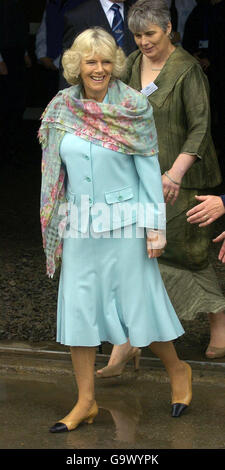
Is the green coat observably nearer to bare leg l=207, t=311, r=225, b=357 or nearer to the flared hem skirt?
bare leg l=207, t=311, r=225, b=357

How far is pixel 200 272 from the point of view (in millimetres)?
5973

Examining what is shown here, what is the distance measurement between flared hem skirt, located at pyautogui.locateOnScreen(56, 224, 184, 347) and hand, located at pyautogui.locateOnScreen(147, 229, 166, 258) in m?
0.05

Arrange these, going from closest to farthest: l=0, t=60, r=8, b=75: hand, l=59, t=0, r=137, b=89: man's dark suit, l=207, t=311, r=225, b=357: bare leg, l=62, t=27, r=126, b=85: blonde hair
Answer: l=62, t=27, r=126, b=85: blonde hair < l=207, t=311, r=225, b=357: bare leg < l=59, t=0, r=137, b=89: man's dark suit < l=0, t=60, r=8, b=75: hand

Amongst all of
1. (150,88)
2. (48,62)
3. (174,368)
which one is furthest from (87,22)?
(48,62)

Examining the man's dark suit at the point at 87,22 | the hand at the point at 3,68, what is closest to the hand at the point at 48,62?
the hand at the point at 3,68

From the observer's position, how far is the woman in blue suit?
4906 mm

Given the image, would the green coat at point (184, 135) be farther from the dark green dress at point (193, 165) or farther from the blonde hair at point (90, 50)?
the blonde hair at point (90, 50)

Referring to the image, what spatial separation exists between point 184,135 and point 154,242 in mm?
880

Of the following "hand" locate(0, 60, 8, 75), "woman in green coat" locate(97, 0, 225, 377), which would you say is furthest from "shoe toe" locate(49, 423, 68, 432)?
"hand" locate(0, 60, 8, 75)

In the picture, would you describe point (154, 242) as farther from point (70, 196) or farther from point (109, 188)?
point (70, 196)

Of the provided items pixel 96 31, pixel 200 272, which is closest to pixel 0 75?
pixel 200 272

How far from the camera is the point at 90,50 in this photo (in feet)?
15.9

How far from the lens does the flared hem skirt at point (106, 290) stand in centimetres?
500

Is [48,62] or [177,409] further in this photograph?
[48,62]
